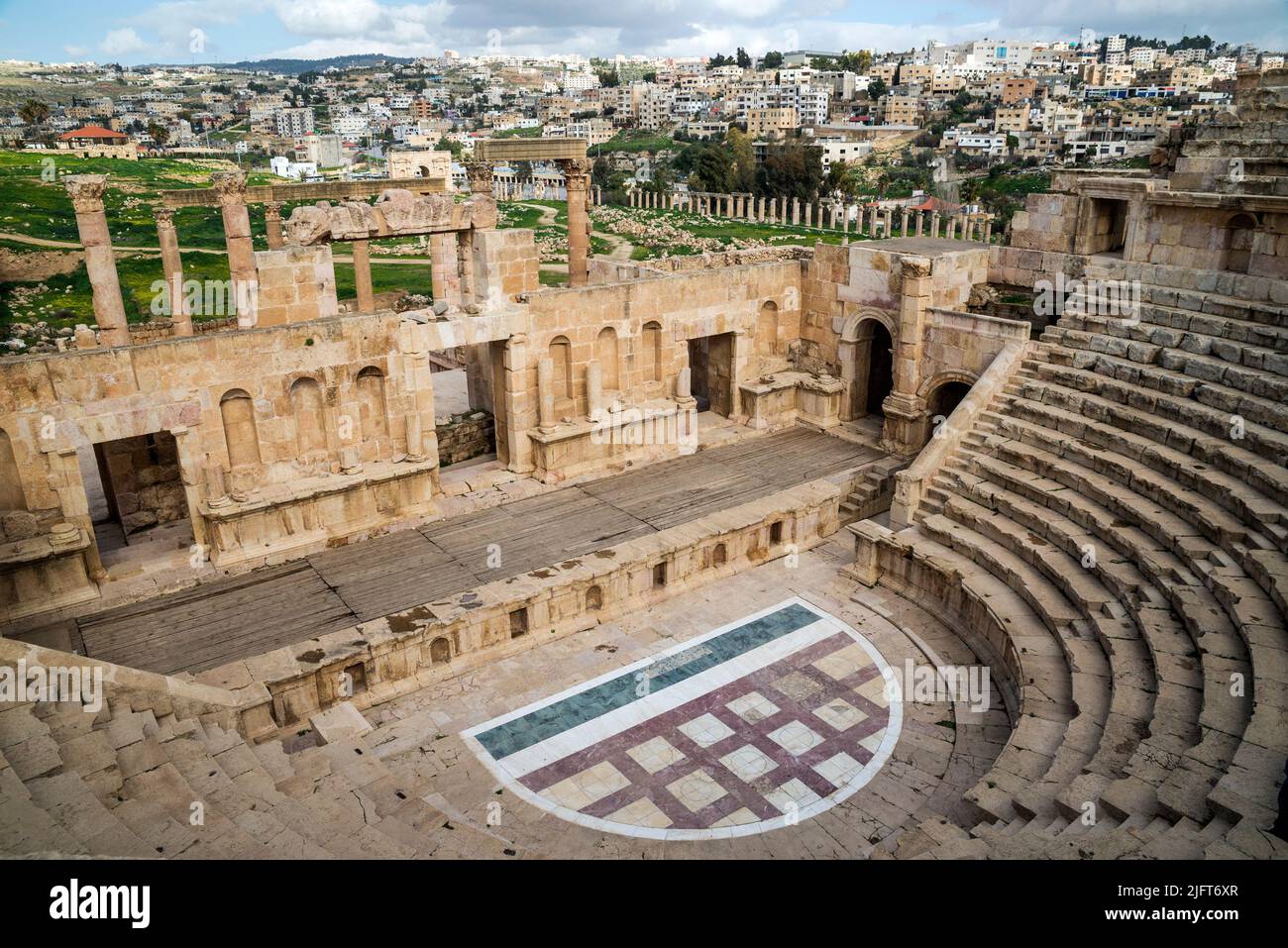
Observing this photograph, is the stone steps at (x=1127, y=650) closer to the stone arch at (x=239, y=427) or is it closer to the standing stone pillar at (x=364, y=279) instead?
the stone arch at (x=239, y=427)

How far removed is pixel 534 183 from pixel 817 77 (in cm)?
11562

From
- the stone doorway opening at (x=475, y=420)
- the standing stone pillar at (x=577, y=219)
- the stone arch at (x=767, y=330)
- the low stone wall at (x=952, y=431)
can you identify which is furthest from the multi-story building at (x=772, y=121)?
the low stone wall at (x=952, y=431)

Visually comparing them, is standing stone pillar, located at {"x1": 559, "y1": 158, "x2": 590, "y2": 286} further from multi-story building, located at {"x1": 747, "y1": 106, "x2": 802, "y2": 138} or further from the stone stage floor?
multi-story building, located at {"x1": 747, "y1": 106, "x2": 802, "y2": 138}

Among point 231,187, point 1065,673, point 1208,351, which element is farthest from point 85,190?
point 1208,351

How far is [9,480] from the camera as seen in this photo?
1255cm

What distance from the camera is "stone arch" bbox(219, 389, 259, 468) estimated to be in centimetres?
1399

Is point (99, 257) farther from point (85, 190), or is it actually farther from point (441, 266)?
point (441, 266)

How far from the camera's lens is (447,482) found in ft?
55.3

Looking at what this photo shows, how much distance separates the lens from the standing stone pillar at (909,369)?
59.9 feet

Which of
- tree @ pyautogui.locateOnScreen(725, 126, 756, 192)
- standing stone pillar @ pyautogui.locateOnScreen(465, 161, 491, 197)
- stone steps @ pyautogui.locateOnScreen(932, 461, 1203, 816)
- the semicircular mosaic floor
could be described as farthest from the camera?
tree @ pyautogui.locateOnScreen(725, 126, 756, 192)

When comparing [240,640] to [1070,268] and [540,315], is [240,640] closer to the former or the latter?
[540,315]

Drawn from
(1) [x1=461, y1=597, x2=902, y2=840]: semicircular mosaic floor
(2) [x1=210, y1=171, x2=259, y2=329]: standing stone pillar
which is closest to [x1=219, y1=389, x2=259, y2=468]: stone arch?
(2) [x1=210, y1=171, x2=259, y2=329]: standing stone pillar

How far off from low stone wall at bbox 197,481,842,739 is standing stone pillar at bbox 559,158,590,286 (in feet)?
22.4

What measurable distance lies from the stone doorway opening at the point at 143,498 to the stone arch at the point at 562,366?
643 centimetres
